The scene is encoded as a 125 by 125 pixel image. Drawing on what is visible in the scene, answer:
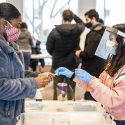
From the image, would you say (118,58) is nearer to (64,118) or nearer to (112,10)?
(64,118)

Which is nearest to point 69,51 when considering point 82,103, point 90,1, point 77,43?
point 77,43

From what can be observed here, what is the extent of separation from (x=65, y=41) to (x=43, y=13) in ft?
12.7

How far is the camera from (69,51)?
5.06m

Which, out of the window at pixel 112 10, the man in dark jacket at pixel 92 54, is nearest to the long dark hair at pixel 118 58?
the man in dark jacket at pixel 92 54

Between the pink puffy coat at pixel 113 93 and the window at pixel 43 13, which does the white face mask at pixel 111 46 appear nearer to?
the pink puffy coat at pixel 113 93

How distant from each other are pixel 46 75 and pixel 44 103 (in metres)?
0.49

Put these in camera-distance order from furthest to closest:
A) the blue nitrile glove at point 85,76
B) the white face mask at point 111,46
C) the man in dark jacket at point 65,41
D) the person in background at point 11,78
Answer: the man in dark jacket at point 65,41, the white face mask at point 111,46, the blue nitrile glove at point 85,76, the person in background at point 11,78

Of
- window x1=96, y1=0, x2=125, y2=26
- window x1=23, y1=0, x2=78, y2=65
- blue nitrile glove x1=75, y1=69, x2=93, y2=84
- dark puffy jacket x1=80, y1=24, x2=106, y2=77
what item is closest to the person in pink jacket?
blue nitrile glove x1=75, y1=69, x2=93, y2=84

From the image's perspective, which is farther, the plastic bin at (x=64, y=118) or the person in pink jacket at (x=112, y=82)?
the plastic bin at (x=64, y=118)

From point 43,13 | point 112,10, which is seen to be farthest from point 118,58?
point 43,13

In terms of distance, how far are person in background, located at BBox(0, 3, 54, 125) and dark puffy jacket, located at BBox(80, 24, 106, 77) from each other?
1788 millimetres

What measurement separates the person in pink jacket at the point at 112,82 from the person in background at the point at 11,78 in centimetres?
25

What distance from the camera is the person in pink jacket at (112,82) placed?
2.05 meters

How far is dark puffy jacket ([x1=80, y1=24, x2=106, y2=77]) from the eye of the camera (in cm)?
385
